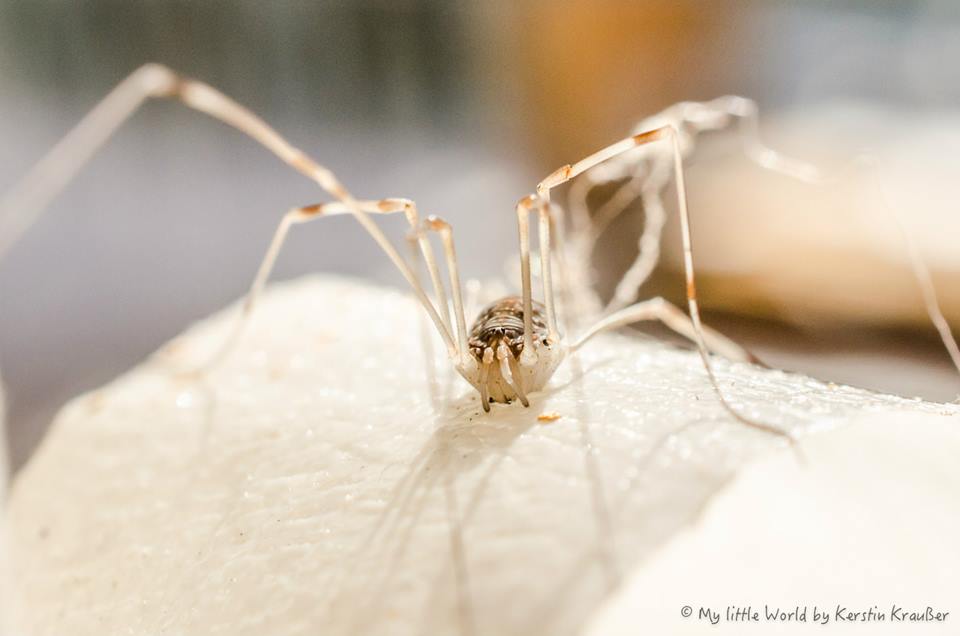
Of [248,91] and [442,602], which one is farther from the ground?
[248,91]

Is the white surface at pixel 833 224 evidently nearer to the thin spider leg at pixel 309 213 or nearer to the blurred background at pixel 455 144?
the blurred background at pixel 455 144

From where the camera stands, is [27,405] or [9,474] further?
[27,405]

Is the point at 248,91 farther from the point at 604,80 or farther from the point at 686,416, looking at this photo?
the point at 686,416

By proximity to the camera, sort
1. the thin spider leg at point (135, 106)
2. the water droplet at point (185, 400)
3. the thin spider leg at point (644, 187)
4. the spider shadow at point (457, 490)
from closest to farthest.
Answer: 1. the spider shadow at point (457, 490)
2. the thin spider leg at point (135, 106)
3. the water droplet at point (185, 400)
4. the thin spider leg at point (644, 187)

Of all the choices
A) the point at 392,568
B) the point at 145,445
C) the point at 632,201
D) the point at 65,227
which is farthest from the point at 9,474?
the point at 632,201

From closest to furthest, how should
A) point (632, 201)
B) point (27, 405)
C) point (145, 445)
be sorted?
point (145, 445) < point (27, 405) < point (632, 201)

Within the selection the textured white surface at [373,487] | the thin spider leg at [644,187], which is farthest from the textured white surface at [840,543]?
the thin spider leg at [644,187]
